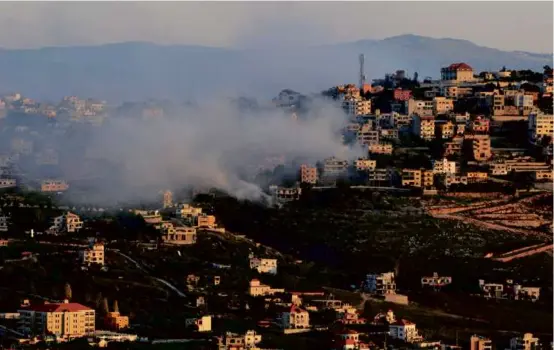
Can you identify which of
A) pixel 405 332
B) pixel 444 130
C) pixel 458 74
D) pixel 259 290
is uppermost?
pixel 458 74

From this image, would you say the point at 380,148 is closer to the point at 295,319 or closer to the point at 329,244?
the point at 329,244

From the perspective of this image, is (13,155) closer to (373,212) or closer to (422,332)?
(373,212)

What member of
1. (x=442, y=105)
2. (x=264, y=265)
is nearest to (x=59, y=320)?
(x=264, y=265)

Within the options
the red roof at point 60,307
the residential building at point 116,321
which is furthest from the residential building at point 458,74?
the red roof at point 60,307

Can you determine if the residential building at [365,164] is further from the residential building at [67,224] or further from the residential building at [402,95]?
the residential building at [67,224]

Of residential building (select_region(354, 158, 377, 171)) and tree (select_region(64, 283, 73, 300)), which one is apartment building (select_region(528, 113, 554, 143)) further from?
tree (select_region(64, 283, 73, 300))

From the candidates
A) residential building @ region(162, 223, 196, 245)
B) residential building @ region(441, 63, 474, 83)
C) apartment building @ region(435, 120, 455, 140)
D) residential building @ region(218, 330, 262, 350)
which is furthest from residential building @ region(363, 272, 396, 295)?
residential building @ region(441, 63, 474, 83)

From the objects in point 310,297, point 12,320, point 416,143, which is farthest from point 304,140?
point 12,320
